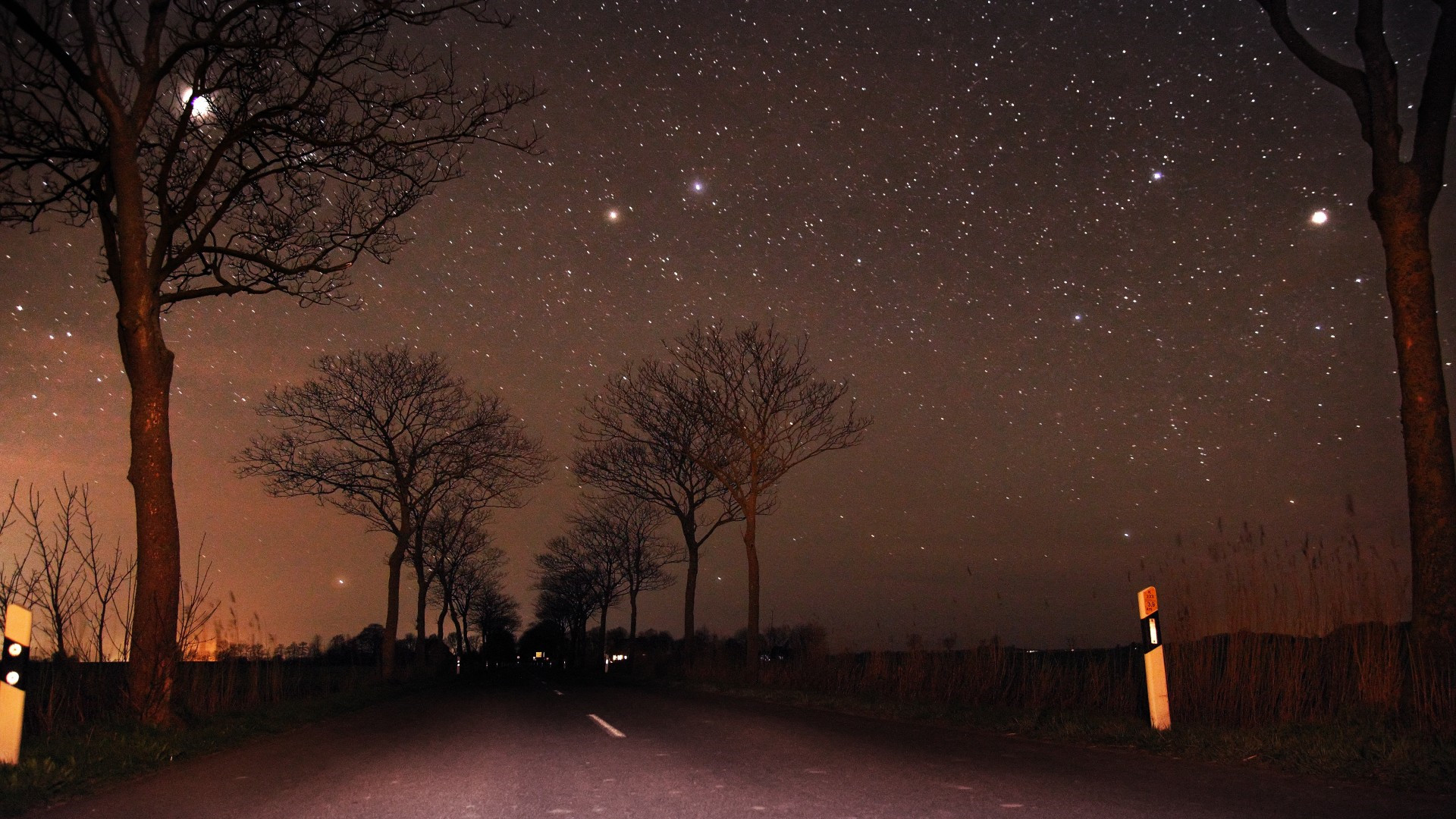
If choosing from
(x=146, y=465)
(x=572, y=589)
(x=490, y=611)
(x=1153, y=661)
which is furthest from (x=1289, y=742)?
(x=490, y=611)

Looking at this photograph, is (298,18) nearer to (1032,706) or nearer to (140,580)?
(140,580)

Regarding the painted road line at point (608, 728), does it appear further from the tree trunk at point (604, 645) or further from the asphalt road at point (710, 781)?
the tree trunk at point (604, 645)

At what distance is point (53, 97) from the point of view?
363 inches

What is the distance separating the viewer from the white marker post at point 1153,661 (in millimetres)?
7824

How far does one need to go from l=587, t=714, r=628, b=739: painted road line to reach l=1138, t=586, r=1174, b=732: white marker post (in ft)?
15.8

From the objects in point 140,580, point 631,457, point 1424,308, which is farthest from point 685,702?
point 631,457

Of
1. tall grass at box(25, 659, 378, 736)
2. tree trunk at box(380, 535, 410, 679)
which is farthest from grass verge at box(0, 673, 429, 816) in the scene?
tree trunk at box(380, 535, 410, 679)

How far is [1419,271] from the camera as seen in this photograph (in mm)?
7379

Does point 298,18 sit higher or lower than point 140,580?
higher

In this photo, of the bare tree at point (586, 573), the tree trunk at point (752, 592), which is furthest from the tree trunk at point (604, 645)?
the tree trunk at point (752, 592)

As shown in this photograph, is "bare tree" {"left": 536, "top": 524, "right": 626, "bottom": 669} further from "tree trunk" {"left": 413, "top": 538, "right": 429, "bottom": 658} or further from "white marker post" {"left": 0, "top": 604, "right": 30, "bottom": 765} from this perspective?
"white marker post" {"left": 0, "top": 604, "right": 30, "bottom": 765}

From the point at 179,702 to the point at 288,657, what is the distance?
5400 mm

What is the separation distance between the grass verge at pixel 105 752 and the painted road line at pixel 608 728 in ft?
11.9

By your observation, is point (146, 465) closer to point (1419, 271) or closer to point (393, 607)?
point (1419, 271)
